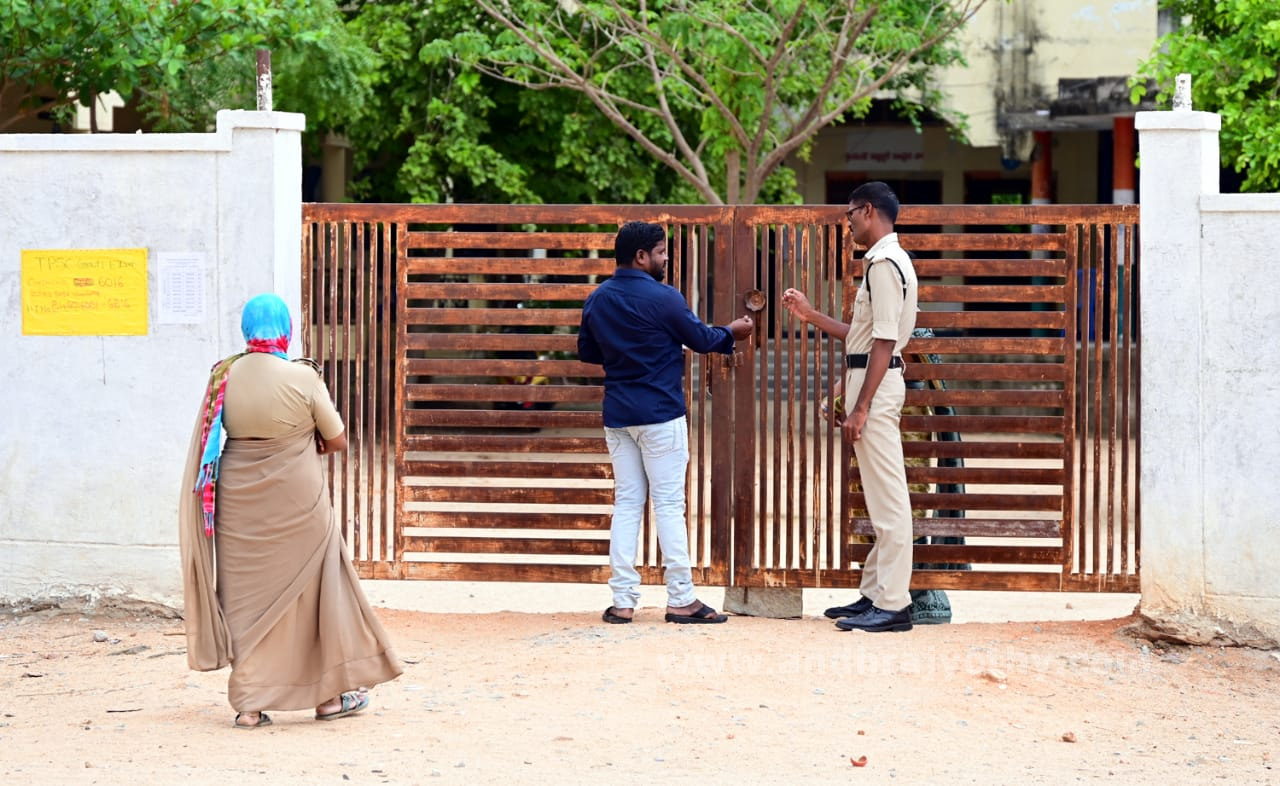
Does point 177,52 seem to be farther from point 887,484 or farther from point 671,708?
point 671,708

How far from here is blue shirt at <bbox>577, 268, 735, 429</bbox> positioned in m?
7.09

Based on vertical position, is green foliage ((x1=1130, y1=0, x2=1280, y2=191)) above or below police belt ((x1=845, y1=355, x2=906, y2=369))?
above

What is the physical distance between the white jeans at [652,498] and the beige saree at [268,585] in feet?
5.55

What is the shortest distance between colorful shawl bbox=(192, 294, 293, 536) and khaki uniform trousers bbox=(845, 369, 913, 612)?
103 inches

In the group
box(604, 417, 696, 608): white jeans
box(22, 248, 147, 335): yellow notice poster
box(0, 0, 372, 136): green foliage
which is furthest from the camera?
box(0, 0, 372, 136): green foliage

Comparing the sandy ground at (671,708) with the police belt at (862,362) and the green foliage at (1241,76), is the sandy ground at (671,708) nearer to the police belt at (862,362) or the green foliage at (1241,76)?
the police belt at (862,362)

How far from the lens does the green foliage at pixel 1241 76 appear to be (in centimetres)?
1338

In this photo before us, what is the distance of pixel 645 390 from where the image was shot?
23.5ft

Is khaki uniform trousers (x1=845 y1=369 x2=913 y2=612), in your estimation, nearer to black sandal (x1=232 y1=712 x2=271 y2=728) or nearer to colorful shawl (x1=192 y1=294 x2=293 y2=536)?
colorful shawl (x1=192 y1=294 x2=293 y2=536)

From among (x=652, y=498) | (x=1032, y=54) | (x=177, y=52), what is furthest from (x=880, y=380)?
(x=1032, y=54)

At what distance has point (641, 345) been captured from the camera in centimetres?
713

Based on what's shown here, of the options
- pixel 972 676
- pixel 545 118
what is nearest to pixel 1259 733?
pixel 972 676

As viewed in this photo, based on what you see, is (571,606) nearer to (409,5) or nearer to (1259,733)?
(1259,733)

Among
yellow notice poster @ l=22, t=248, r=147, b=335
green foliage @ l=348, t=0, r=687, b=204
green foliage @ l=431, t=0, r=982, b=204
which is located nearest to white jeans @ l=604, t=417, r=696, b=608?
yellow notice poster @ l=22, t=248, r=147, b=335
